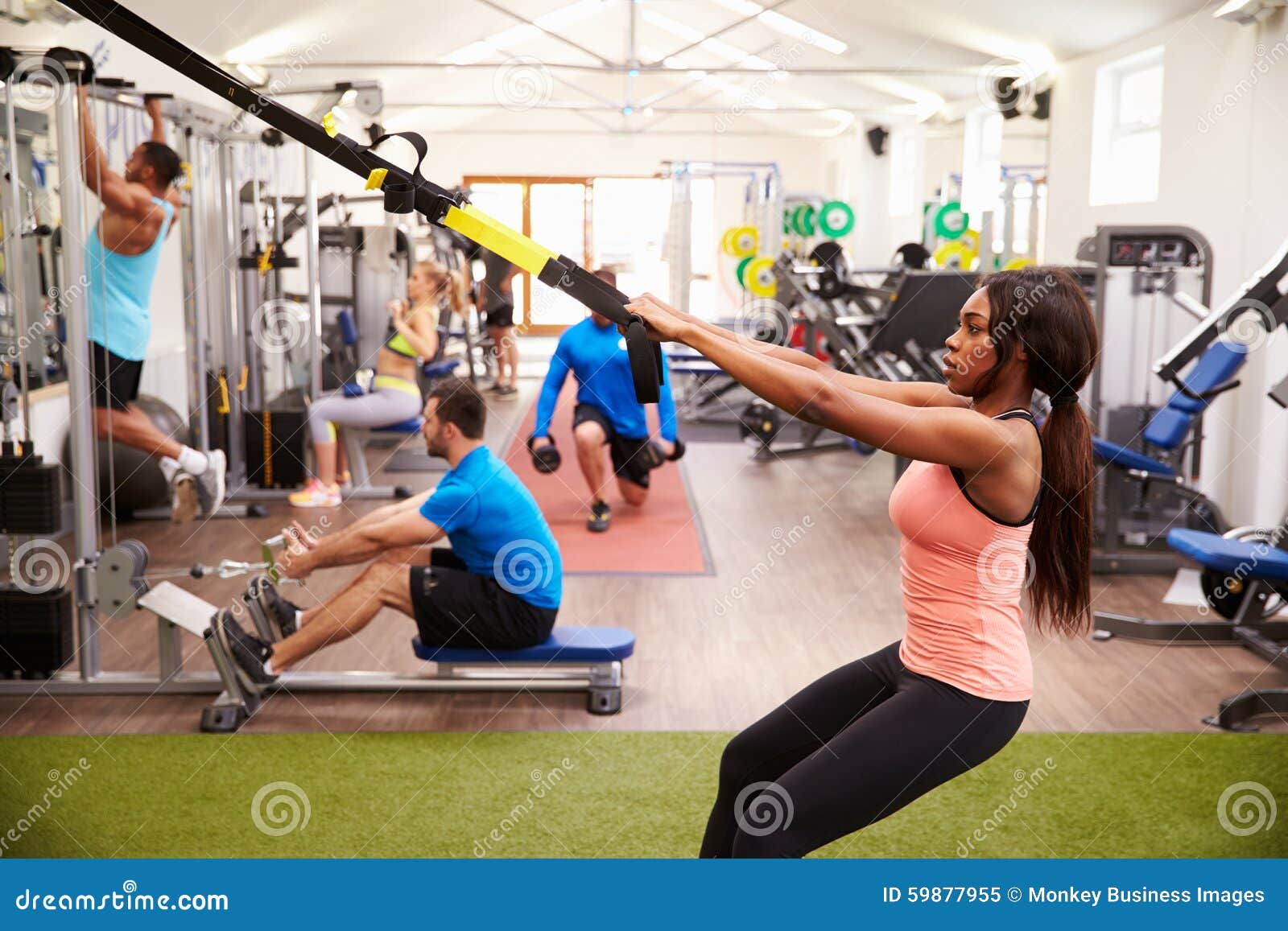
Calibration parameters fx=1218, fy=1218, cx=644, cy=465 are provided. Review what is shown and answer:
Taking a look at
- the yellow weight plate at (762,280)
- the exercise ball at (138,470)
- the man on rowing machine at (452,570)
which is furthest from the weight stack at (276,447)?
the yellow weight plate at (762,280)

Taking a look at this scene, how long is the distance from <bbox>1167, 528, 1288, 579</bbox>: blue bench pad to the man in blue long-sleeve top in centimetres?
243

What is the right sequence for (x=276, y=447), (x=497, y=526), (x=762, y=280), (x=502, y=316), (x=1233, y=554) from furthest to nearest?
1. (x=502, y=316)
2. (x=762, y=280)
3. (x=276, y=447)
4. (x=1233, y=554)
5. (x=497, y=526)

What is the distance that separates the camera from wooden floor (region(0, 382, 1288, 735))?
3600 mm

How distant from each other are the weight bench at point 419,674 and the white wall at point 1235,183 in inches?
144

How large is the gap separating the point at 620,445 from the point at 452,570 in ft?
9.07

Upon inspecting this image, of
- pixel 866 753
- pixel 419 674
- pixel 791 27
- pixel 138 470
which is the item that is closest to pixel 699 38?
pixel 791 27

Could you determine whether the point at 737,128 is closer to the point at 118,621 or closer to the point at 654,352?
the point at 118,621

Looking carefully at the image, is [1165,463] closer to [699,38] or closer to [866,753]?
[866,753]

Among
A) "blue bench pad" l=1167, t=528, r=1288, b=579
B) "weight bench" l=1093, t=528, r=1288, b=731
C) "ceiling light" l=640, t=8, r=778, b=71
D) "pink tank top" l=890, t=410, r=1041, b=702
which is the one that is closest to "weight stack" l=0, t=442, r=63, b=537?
"pink tank top" l=890, t=410, r=1041, b=702

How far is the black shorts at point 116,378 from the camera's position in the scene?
461cm

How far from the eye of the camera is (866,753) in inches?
70.6

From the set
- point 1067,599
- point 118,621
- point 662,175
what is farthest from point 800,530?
point 662,175

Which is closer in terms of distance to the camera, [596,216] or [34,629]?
[34,629]

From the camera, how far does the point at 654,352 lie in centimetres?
172
